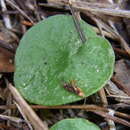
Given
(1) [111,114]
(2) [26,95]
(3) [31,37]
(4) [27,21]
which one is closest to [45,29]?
(3) [31,37]

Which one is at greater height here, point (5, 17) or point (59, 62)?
point (5, 17)

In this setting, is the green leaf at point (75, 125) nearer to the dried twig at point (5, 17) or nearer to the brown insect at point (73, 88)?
the brown insect at point (73, 88)

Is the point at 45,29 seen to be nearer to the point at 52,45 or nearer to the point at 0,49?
the point at 52,45

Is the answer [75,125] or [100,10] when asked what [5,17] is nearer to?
[100,10]

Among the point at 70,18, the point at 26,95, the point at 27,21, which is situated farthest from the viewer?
the point at 27,21

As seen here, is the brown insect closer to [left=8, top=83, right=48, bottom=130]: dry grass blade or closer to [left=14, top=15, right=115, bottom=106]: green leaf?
[left=14, top=15, right=115, bottom=106]: green leaf

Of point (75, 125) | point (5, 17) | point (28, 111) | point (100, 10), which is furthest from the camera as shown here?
point (5, 17)

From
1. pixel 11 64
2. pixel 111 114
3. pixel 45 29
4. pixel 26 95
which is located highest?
pixel 45 29

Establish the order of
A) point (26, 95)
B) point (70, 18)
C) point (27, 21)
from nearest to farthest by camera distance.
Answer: point (26, 95) → point (70, 18) → point (27, 21)

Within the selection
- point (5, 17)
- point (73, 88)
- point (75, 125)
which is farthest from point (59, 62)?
point (5, 17)
